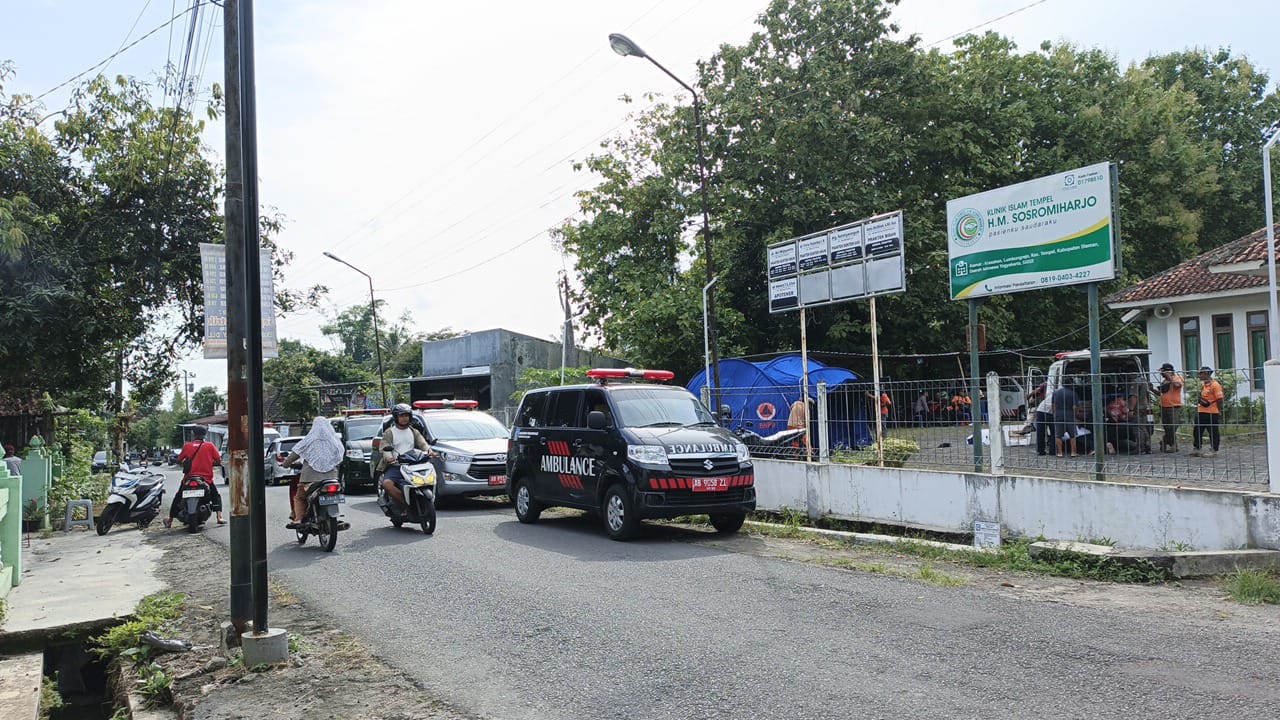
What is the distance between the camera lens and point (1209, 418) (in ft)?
26.8

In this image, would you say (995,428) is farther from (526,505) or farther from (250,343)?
(250,343)

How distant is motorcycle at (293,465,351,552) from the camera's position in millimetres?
10859

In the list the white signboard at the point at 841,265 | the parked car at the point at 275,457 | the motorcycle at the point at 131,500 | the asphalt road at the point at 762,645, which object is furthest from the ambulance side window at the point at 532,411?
the parked car at the point at 275,457

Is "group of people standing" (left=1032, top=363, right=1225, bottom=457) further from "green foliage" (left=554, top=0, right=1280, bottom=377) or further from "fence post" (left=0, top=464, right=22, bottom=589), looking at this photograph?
"green foliage" (left=554, top=0, right=1280, bottom=377)

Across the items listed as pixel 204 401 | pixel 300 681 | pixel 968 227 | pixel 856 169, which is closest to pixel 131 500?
pixel 300 681

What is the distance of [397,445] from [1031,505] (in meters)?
8.15

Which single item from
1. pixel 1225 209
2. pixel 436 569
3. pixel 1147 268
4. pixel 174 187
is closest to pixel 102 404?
pixel 174 187

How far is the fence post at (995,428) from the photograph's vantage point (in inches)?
386

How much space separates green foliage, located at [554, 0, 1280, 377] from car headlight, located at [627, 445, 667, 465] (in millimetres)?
18132

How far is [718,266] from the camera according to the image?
30234mm

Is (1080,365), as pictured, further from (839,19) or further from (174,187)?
(174,187)

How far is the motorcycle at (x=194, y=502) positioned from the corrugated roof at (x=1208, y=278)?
22812 millimetres

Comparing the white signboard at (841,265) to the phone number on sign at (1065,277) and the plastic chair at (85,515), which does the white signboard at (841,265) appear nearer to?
the phone number on sign at (1065,277)

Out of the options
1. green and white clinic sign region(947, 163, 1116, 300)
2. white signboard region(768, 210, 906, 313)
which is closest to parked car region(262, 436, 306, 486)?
white signboard region(768, 210, 906, 313)
